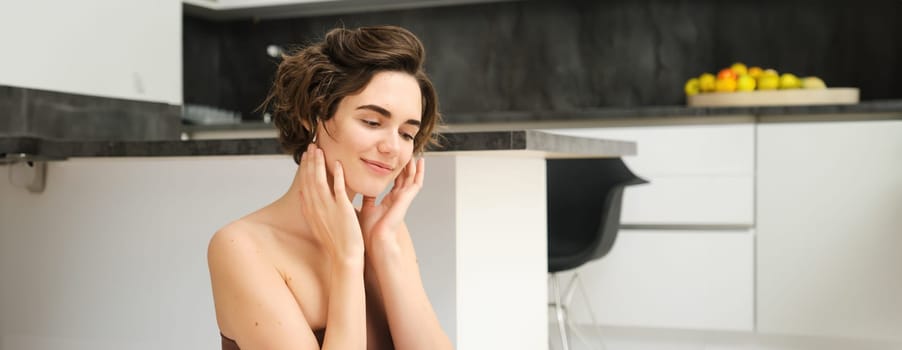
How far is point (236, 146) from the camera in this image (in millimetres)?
1795

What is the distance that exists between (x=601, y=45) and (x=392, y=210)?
130 inches

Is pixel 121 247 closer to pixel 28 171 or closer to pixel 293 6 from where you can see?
pixel 28 171

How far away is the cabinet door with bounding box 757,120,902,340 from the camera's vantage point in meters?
3.50

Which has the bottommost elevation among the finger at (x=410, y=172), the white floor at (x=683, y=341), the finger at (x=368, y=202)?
the white floor at (x=683, y=341)

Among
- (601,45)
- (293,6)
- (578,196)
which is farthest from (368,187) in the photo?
(293,6)

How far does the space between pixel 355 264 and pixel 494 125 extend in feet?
9.25

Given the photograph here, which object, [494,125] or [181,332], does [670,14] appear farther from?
[181,332]

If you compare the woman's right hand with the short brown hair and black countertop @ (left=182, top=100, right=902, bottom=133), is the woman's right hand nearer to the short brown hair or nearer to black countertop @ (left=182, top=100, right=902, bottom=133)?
the short brown hair

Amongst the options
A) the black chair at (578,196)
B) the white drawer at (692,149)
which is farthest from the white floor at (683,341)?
the white drawer at (692,149)

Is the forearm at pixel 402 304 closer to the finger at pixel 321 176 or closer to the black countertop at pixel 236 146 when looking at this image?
the finger at pixel 321 176

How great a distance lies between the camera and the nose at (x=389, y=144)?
4.26 ft

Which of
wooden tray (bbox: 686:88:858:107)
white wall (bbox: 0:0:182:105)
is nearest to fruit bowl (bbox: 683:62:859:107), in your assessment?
wooden tray (bbox: 686:88:858:107)

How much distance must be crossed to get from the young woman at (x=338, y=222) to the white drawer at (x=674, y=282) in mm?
2441

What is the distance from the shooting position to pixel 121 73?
4109 mm
